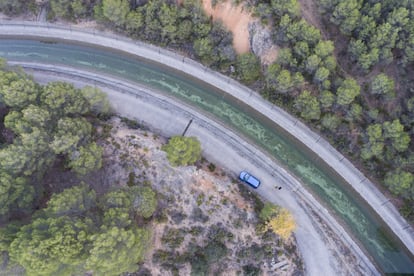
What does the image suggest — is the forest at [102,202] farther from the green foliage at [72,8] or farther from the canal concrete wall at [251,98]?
the green foliage at [72,8]

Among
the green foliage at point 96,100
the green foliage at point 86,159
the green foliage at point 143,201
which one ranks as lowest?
the green foliage at point 143,201

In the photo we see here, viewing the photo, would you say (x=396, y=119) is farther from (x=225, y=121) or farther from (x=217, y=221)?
(x=217, y=221)

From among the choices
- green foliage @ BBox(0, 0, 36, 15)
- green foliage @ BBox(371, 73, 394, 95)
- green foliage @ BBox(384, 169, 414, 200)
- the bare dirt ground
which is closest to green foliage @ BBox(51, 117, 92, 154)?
green foliage @ BBox(0, 0, 36, 15)

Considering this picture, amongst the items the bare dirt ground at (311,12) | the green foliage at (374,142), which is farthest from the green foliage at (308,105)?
the bare dirt ground at (311,12)

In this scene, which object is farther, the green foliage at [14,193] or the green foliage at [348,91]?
the green foliage at [348,91]

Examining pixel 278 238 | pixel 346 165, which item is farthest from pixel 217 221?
pixel 346 165

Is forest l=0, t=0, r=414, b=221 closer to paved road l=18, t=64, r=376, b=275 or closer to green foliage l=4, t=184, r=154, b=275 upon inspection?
paved road l=18, t=64, r=376, b=275
